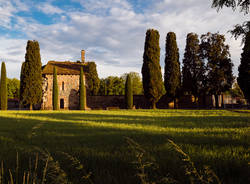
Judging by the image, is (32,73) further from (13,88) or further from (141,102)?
(13,88)

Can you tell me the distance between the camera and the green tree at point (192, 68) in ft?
93.1

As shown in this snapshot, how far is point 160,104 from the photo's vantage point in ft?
101

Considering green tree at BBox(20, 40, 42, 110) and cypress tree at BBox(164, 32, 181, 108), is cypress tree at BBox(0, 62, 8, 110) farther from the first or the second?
cypress tree at BBox(164, 32, 181, 108)

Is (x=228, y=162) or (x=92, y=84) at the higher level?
(x=92, y=84)

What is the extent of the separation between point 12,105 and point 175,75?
1545 inches

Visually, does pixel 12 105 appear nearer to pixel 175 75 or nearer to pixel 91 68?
pixel 91 68

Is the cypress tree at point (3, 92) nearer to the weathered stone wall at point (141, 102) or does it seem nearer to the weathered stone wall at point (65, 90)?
the weathered stone wall at point (65, 90)

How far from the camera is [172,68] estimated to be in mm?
28656

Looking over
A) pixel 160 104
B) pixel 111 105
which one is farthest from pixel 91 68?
pixel 160 104

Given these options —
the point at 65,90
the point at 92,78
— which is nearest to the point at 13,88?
the point at 92,78

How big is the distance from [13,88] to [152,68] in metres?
54.8

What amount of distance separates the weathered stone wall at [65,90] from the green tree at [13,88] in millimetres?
38368

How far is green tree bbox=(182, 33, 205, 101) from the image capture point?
28.4 meters

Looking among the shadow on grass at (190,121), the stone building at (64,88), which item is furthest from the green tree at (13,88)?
the shadow on grass at (190,121)
